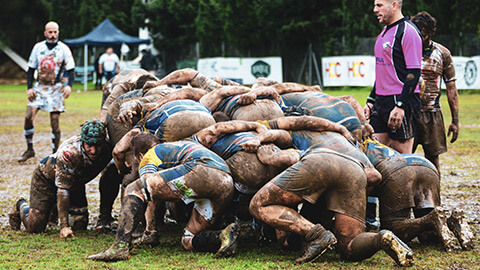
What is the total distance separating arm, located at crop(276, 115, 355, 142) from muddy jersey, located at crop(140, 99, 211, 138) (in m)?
0.82

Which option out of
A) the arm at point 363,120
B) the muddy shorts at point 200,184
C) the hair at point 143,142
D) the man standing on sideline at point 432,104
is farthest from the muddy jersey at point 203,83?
the muddy shorts at point 200,184

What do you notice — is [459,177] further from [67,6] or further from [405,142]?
[67,6]

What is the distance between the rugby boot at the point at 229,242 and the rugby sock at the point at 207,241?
0.09m

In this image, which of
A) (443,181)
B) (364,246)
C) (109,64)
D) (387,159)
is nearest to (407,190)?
(387,159)

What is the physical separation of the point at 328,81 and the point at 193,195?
24141 mm

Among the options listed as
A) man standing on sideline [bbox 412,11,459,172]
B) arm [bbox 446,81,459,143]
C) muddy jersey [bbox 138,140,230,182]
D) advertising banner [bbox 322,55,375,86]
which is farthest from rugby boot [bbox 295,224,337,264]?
advertising banner [bbox 322,55,375,86]

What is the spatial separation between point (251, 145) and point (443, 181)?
4.53 metres

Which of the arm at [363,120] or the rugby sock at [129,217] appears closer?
the rugby sock at [129,217]

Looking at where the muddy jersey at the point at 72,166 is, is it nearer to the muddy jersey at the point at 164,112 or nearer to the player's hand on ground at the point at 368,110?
the muddy jersey at the point at 164,112

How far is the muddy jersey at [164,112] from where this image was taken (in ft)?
20.4

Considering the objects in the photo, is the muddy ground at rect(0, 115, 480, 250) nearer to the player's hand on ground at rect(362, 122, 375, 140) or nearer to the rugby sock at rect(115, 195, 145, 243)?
the player's hand on ground at rect(362, 122, 375, 140)

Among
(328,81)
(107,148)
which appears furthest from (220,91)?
(328,81)

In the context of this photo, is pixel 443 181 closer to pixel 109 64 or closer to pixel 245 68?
pixel 245 68

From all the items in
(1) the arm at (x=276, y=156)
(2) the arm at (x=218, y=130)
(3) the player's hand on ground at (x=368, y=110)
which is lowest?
(1) the arm at (x=276, y=156)
